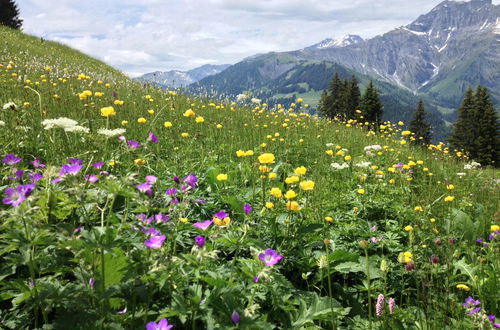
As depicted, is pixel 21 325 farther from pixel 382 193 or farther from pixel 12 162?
pixel 382 193

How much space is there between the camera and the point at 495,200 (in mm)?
4902

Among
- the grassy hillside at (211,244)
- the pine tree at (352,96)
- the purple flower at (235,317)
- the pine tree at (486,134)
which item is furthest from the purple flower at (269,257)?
the pine tree at (486,134)

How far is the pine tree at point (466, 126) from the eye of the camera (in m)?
35.4

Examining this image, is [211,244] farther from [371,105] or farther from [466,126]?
[466,126]

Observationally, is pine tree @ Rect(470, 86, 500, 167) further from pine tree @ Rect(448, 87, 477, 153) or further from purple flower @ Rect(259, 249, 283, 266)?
purple flower @ Rect(259, 249, 283, 266)

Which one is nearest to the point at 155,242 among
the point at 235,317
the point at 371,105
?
the point at 235,317

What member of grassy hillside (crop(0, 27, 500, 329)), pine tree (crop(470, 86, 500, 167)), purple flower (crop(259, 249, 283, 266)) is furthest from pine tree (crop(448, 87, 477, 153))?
purple flower (crop(259, 249, 283, 266))

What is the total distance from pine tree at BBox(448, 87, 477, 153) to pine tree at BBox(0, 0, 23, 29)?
47.7m

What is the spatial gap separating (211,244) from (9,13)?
41.6m

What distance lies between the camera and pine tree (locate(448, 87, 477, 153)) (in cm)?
3538

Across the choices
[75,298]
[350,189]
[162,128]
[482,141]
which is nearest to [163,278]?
[75,298]

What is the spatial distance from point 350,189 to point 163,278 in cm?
330

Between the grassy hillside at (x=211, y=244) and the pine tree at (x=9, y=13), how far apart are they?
116 feet

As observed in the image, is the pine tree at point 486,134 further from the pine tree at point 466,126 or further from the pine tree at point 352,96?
the pine tree at point 352,96
